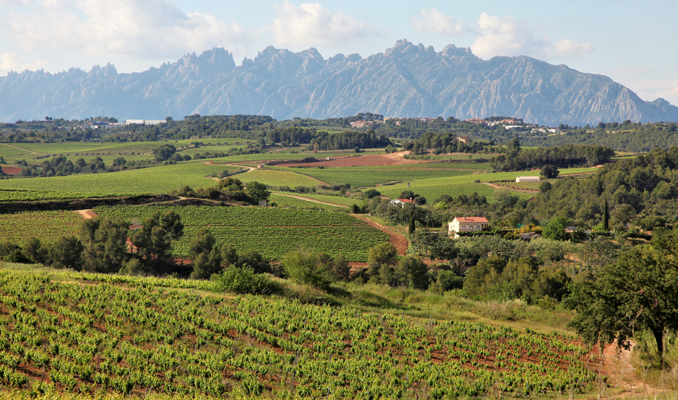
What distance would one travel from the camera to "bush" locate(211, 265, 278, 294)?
75.6 ft

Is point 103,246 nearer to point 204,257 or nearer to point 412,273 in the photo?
point 204,257

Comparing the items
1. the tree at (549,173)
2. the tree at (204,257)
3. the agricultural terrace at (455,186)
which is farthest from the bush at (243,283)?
the tree at (549,173)

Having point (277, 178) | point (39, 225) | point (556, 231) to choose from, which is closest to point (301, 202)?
point (277, 178)

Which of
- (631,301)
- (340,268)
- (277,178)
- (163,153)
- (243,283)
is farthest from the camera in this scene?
(163,153)

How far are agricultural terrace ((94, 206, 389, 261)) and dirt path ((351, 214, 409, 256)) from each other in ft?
4.17

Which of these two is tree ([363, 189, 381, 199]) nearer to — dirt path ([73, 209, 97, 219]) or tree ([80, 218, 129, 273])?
dirt path ([73, 209, 97, 219])

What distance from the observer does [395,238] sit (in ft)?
220

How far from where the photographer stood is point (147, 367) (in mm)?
14562

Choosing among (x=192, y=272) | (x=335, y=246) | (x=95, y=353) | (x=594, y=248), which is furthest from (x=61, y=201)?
(x=594, y=248)

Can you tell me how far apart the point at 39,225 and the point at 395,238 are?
43331 mm

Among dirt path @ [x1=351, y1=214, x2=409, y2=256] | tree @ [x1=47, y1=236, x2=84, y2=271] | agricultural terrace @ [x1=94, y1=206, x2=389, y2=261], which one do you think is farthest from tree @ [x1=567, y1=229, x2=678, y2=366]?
dirt path @ [x1=351, y1=214, x2=409, y2=256]

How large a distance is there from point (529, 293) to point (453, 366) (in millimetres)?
23474

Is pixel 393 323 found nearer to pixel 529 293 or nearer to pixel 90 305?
pixel 90 305

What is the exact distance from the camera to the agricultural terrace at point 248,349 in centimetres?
1414
